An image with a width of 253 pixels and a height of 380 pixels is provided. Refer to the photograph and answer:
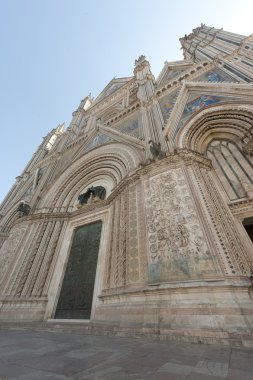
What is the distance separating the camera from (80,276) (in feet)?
24.3

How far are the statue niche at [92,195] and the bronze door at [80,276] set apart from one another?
148 cm

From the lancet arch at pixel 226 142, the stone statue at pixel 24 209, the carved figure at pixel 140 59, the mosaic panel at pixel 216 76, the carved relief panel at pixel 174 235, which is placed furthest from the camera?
the carved figure at pixel 140 59

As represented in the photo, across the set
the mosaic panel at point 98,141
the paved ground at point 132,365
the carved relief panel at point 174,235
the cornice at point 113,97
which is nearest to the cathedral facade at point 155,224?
the carved relief panel at point 174,235

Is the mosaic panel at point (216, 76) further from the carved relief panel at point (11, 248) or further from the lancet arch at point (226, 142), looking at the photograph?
the carved relief panel at point (11, 248)

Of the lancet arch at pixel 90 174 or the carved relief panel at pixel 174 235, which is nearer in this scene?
the carved relief panel at pixel 174 235

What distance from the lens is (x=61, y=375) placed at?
5.59 ft

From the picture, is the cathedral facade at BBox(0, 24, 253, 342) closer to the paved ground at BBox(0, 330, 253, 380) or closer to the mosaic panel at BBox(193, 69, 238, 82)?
the mosaic panel at BBox(193, 69, 238, 82)

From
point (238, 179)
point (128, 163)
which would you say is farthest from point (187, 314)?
point (128, 163)

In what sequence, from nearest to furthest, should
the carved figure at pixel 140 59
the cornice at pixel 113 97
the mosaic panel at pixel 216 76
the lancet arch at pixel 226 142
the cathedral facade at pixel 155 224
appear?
the cathedral facade at pixel 155 224, the lancet arch at pixel 226 142, the mosaic panel at pixel 216 76, the carved figure at pixel 140 59, the cornice at pixel 113 97

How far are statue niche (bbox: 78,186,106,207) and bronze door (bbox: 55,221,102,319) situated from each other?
4.85 ft

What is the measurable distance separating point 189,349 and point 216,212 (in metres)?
3.46

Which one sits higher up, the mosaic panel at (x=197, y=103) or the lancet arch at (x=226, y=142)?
the mosaic panel at (x=197, y=103)

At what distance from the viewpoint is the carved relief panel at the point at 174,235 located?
419 cm

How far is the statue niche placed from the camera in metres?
9.73
